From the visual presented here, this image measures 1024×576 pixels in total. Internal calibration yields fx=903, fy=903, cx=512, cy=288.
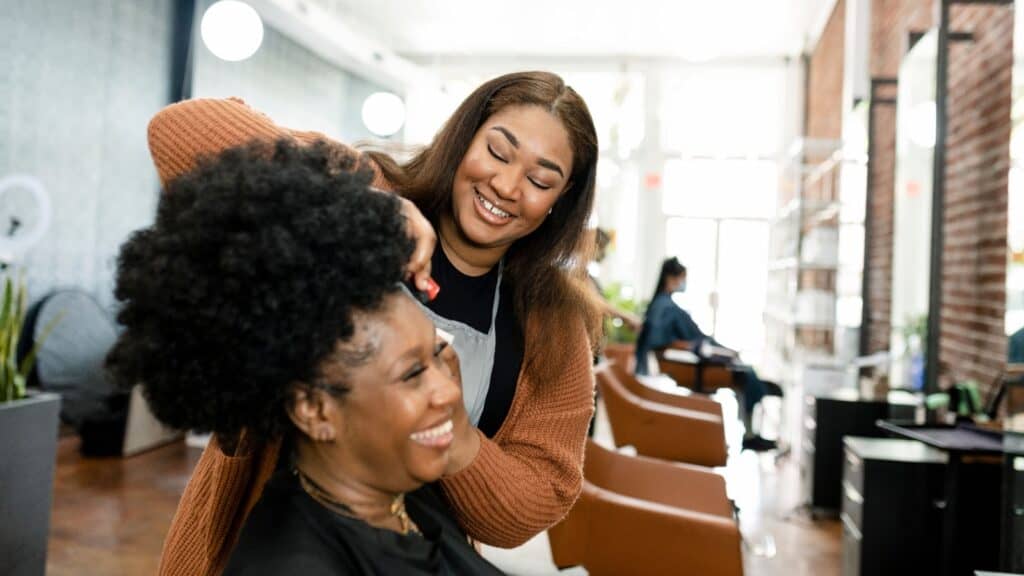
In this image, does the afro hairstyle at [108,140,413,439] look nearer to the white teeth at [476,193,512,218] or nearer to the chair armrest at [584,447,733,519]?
the white teeth at [476,193,512,218]

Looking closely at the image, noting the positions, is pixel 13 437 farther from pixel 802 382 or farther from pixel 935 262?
pixel 802 382

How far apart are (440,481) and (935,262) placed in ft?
8.48

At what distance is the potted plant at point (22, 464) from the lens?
8.21ft

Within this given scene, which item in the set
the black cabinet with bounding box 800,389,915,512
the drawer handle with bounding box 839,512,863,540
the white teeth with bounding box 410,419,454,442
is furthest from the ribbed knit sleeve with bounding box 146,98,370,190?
the black cabinet with bounding box 800,389,915,512

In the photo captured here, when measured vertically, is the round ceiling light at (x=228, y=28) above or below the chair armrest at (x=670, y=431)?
above

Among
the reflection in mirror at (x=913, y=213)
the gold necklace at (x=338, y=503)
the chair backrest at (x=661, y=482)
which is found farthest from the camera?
the reflection in mirror at (x=913, y=213)

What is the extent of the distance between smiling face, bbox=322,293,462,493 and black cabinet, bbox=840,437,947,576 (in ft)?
8.20

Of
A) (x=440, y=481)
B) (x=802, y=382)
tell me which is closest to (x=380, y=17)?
(x=802, y=382)

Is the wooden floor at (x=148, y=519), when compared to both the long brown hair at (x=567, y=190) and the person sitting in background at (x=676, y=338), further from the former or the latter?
the long brown hair at (x=567, y=190)

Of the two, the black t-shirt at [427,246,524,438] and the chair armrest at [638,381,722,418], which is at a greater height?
the black t-shirt at [427,246,524,438]

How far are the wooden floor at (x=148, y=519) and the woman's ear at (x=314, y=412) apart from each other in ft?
8.23

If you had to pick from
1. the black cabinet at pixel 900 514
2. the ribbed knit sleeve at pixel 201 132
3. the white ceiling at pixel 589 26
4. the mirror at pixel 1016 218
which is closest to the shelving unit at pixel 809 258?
the white ceiling at pixel 589 26

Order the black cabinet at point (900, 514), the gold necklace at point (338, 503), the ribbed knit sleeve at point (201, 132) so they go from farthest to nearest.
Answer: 1. the black cabinet at point (900, 514)
2. the ribbed knit sleeve at point (201, 132)
3. the gold necklace at point (338, 503)

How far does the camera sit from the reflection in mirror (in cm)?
339
